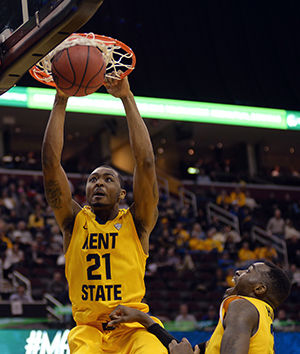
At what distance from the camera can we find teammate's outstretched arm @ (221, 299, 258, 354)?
320cm

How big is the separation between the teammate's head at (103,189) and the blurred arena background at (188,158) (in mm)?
5223

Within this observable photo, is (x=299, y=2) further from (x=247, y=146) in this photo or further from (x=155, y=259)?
(x=155, y=259)

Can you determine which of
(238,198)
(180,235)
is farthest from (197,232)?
(238,198)

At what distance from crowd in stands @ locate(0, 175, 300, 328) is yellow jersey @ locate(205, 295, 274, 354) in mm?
8969

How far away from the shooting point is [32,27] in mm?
3977

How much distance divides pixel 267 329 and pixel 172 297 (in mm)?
10862

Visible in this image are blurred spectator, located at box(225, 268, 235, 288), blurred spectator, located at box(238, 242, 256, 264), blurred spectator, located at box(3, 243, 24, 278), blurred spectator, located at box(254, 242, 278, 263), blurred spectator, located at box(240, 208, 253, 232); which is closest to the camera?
blurred spectator, located at box(3, 243, 24, 278)

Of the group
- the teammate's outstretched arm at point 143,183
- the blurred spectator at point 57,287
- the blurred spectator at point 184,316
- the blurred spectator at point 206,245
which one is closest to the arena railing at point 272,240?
the blurred spectator at point 206,245

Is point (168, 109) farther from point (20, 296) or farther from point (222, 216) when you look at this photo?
point (20, 296)

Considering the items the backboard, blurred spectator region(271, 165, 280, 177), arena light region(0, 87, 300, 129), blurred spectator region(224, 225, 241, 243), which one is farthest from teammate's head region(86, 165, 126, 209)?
blurred spectator region(271, 165, 280, 177)

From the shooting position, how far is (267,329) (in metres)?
3.37

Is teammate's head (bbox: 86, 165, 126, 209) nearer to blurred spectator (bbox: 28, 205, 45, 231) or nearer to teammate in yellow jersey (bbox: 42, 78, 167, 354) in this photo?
teammate in yellow jersey (bbox: 42, 78, 167, 354)

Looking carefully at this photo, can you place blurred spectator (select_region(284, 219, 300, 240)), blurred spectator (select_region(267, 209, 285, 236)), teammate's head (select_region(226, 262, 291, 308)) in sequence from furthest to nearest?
blurred spectator (select_region(267, 209, 285, 236)) → blurred spectator (select_region(284, 219, 300, 240)) → teammate's head (select_region(226, 262, 291, 308))

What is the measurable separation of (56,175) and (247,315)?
157 centimetres
